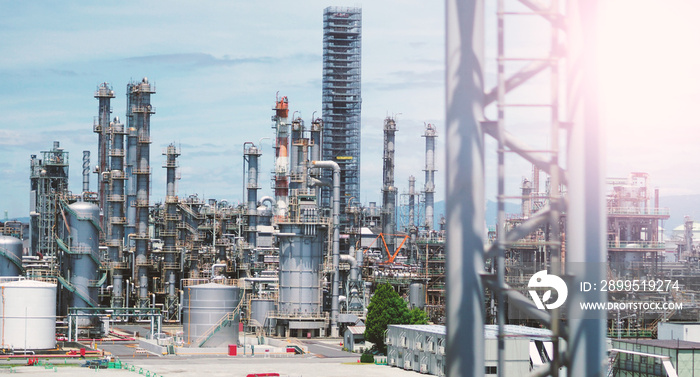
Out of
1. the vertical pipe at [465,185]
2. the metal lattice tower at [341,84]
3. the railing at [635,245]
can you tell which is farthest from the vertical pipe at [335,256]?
the vertical pipe at [465,185]

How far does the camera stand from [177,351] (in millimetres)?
66875

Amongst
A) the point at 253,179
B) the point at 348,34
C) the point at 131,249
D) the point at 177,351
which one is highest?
the point at 348,34

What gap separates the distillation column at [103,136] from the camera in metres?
105

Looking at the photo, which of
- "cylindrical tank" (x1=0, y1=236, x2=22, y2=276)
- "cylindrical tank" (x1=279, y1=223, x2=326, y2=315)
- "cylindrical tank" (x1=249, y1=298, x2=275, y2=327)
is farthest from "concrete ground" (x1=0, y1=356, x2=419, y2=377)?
"cylindrical tank" (x1=0, y1=236, x2=22, y2=276)

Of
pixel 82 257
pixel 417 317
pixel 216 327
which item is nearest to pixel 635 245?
pixel 417 317

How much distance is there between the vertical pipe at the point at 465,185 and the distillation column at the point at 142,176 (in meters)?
85.1

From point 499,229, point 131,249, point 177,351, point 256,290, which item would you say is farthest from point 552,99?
point 131,249

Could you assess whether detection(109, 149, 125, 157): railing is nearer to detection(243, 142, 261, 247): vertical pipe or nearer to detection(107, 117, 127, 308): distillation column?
detection(107, 117, 127, 308): distillation column

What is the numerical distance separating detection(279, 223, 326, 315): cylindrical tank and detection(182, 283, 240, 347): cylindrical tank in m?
8.96

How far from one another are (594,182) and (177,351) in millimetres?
63084

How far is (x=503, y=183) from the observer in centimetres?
638

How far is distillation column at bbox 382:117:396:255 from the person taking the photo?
12181 centimetres

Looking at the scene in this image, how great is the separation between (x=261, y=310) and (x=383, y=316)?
1495 cm

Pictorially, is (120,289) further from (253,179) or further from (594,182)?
(594,182)
